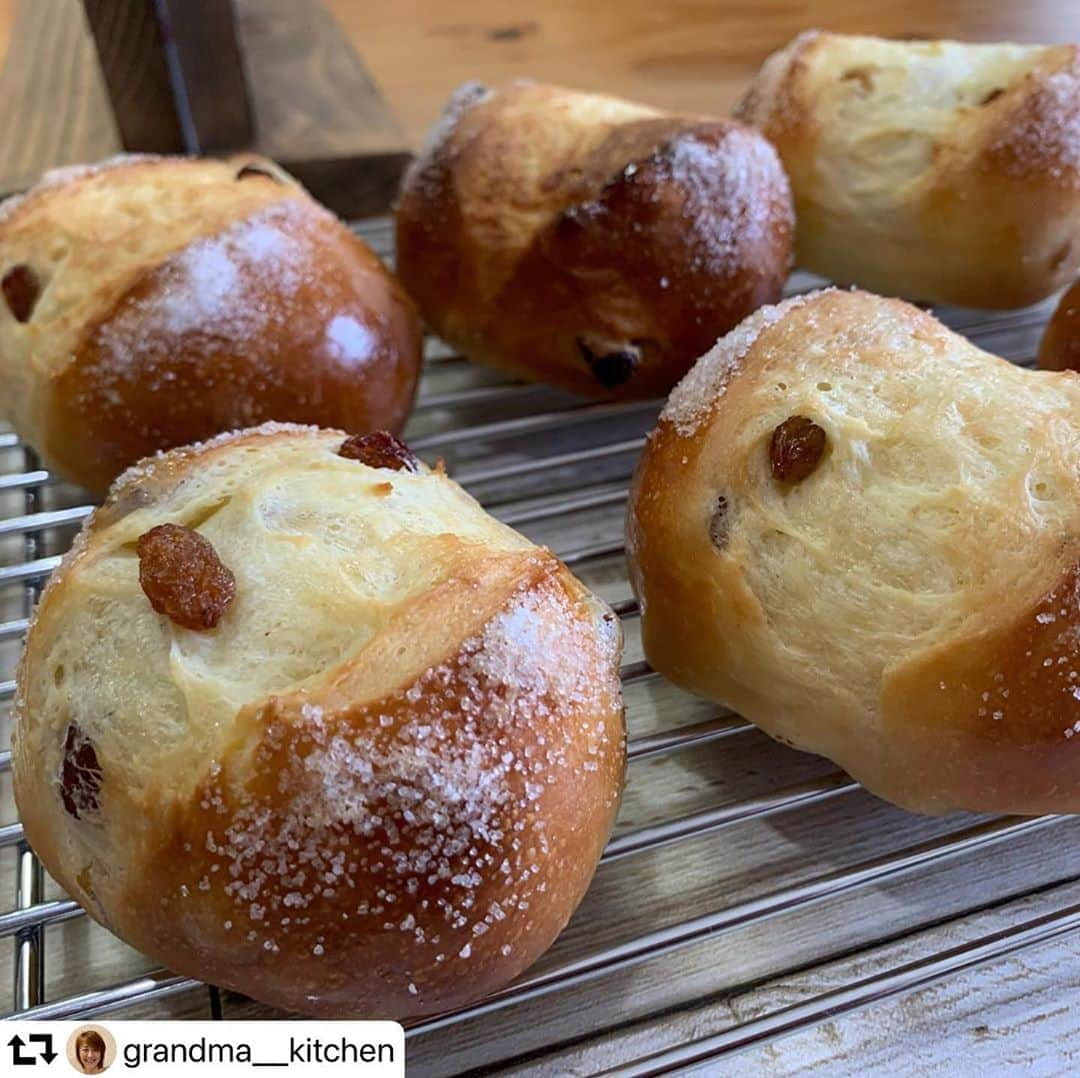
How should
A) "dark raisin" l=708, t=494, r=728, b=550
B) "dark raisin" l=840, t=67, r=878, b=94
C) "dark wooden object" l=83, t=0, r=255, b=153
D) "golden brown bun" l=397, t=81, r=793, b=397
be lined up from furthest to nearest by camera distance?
"dark wooden object" l=83, t=0, r=255, b=153, "dark raisin" l=840, t=67, r=878, b=94, "golden brown bun" l=397, t=81, r=793, b=397, "dark raisin" l=708, t=494, r=728, b=550

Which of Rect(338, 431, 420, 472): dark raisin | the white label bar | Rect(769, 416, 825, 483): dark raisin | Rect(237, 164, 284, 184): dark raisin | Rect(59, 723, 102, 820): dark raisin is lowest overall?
the white label bar

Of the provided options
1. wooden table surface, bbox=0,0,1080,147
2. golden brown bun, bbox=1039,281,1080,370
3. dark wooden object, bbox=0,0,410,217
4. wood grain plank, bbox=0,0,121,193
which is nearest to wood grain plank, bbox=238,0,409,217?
dark wooden object, bbox=0,0,410,217

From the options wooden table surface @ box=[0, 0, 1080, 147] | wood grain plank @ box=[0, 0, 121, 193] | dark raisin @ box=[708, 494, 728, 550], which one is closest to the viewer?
dark raisin @ box=[708, 494, 728, 550]

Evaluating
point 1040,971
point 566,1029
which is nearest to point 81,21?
point 566,1029

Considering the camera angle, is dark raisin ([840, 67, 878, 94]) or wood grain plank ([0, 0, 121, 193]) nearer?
dark raisin ([840, 67, 878, 94])

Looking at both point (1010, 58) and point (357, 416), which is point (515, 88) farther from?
point (1010, 58)

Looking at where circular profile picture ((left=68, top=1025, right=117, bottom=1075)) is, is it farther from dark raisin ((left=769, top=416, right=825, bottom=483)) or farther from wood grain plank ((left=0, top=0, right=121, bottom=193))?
wood grain plank ((left=0, top=0, right=121, bottom=193))

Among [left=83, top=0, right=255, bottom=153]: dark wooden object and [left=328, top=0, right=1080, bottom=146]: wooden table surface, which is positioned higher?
[left=83, top=0, right=255, bottom=153]: dark wooden object
